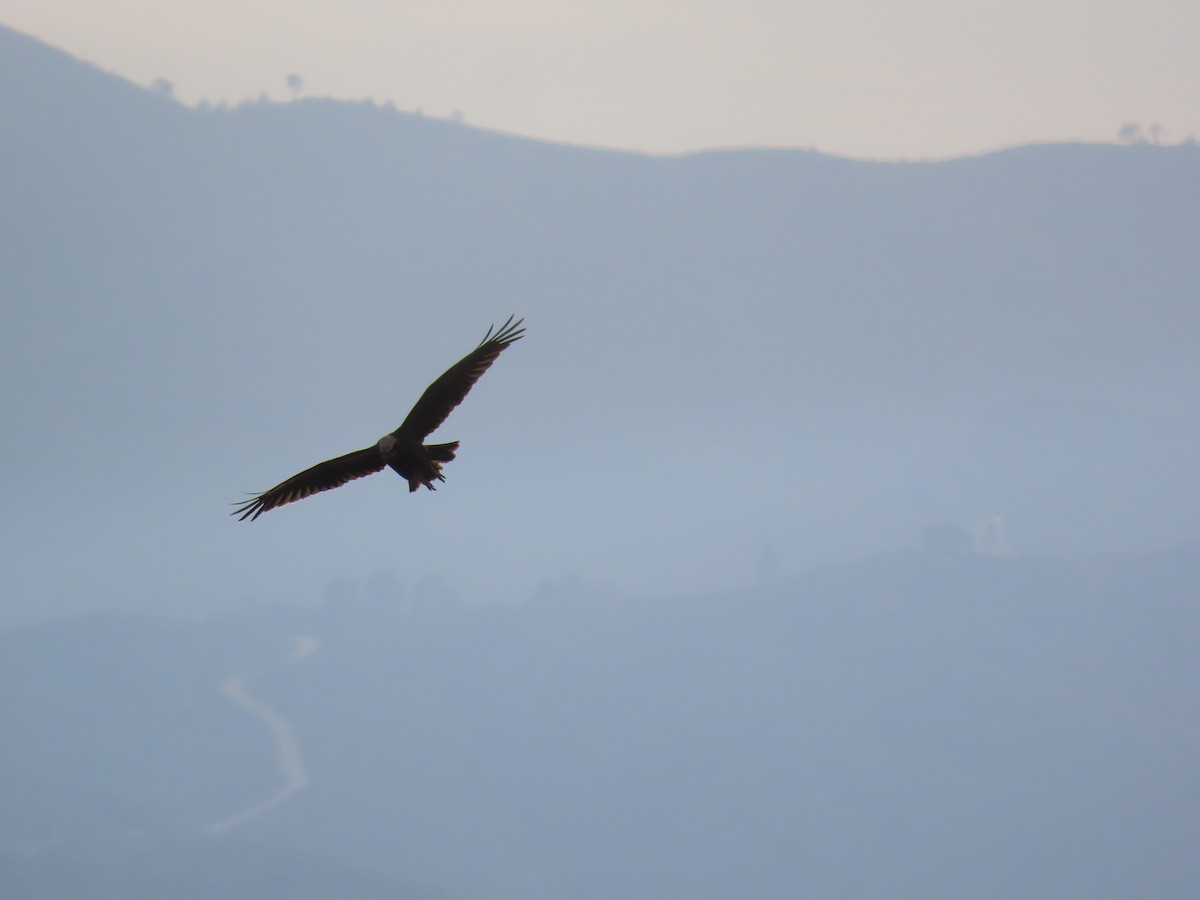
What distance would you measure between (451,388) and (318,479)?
1464mm

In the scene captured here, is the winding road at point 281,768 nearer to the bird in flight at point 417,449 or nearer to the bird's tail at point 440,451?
the bird in flight at point 417,449

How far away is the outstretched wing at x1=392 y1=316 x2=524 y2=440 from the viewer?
9391mm

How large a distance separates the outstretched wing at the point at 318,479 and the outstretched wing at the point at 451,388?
51cm

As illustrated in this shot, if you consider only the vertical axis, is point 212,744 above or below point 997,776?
below

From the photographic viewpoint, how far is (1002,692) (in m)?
199

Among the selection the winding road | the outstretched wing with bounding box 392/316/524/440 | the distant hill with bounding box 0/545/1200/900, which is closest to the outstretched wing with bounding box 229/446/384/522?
the outstretched wing with bounding box 392/316/524/440

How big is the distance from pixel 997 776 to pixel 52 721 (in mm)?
152976

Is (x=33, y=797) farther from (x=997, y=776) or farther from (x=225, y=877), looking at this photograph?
(x=997, y=776)

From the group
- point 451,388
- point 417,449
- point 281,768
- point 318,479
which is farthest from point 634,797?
Result: point 417,449

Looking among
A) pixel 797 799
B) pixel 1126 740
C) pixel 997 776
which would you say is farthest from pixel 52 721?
pixel 1126 740

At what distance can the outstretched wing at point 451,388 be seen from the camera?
9.39 metres

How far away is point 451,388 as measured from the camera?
9625mm

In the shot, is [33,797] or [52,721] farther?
[52,721]

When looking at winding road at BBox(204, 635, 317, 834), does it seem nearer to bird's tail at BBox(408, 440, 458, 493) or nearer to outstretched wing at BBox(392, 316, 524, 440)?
outstretched wing at BBox(392, 316, 524, 440)
